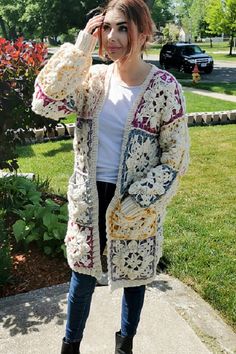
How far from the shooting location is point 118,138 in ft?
6.55

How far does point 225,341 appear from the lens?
107 inches

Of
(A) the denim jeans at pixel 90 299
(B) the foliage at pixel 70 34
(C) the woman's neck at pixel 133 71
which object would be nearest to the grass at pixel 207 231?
(A) the denim jeans at pixel 90 299

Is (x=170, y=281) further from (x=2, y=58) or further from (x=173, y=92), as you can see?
(x=2, y=58)

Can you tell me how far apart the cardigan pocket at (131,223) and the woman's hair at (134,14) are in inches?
26.4

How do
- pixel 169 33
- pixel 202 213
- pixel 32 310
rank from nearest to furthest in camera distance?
1. pixel 32 310
2. pixel 202 213
3. pixel 169 33

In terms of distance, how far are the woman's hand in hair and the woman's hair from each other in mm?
35

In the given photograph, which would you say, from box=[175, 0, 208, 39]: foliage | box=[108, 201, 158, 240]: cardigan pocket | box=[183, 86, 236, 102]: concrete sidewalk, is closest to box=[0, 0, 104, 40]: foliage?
box=[183, 86, 236, 102]: concrete sidewalk

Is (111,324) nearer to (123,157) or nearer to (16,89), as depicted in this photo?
(123,157)

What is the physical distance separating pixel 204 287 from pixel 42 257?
3.96 ft

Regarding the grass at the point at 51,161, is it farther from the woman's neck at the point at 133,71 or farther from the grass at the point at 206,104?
the grass at the point at 206,104

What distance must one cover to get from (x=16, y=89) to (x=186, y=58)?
17.6m

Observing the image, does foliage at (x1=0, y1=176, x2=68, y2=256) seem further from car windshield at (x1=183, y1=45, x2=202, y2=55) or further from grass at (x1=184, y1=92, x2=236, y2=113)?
car windshield at (x1=183, y1=45, x2=202, y2=55)

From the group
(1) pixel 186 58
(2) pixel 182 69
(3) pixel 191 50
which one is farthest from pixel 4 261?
(3) pixel 191 50

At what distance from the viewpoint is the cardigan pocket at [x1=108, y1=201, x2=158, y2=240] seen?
202 cm
